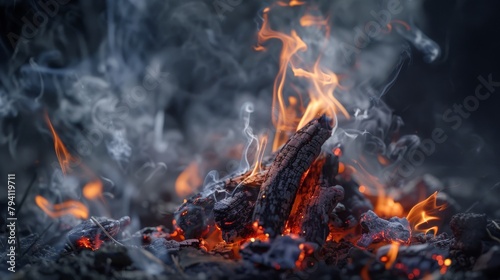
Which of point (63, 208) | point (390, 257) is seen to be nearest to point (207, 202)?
point (390, 257)

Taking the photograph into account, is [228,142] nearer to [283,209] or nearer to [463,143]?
[283,209]

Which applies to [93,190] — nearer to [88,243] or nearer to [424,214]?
[88,243]

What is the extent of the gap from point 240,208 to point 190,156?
616 centimetres

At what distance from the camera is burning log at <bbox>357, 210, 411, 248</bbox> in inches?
283

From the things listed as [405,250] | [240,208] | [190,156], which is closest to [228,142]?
[190,156]

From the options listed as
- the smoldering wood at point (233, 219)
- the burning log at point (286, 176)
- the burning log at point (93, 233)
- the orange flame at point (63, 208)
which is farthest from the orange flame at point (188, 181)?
the burning log at point (286, 176)

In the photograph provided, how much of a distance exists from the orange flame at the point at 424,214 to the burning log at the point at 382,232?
150cm

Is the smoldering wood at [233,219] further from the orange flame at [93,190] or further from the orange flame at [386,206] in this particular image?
the orange flame at [93,190]

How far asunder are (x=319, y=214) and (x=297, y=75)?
5.49 metres

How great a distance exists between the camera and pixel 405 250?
5.55 m

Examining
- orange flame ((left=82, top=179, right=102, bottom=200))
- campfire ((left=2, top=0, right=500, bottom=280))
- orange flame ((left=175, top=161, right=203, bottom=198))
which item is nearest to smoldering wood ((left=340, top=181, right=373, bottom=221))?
campfire ((left=2, top=0, right=500, bottom=280))

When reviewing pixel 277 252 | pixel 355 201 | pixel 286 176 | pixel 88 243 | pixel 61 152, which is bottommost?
pixel 88 243

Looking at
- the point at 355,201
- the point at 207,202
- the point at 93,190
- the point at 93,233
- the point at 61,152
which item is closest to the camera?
the point at 93,233

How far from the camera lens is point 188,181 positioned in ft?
38.9
